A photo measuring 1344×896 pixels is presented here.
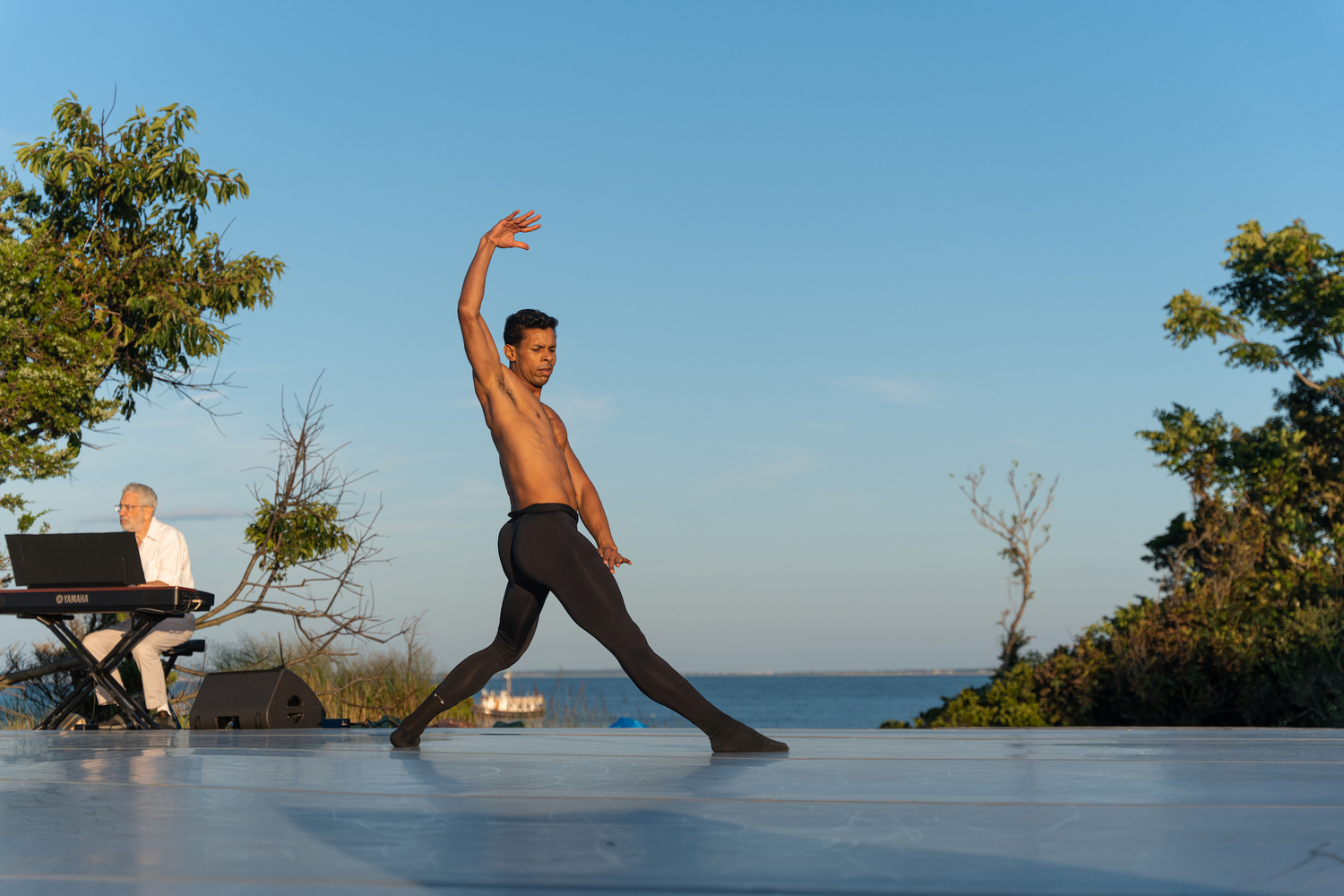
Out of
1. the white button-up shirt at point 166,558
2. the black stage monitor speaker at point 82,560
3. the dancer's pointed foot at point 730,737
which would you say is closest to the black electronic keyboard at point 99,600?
the black stage monitor speaker at point 82,560

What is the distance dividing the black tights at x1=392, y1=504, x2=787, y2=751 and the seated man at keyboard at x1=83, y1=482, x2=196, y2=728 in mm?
3884

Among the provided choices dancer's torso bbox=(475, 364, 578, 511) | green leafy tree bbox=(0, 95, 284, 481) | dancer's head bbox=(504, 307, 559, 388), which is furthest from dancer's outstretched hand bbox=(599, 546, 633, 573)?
green leafy tree bbox=(0, 95, 284, 481)

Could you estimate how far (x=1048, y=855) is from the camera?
1.71m

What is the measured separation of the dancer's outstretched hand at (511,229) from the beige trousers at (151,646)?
14.7ft

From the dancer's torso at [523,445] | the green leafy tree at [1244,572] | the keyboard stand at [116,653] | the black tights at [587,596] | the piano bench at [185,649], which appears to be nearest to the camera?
the black tights at [587,596]

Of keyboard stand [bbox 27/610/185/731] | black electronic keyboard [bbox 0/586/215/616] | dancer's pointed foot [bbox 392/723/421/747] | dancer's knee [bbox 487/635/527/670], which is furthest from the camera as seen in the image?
keyboard stand [bbox 27/610/185/731]

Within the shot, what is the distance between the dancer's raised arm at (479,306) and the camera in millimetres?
4043

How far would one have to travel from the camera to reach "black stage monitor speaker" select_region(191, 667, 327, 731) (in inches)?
283

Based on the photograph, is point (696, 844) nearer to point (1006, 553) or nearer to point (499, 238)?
point (499, 238)

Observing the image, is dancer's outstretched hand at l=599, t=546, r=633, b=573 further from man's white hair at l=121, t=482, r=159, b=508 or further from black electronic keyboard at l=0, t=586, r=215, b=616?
man's white hair at l=121, t=482, r=159, b=508

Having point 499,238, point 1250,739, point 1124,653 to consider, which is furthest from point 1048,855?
point 1124,653

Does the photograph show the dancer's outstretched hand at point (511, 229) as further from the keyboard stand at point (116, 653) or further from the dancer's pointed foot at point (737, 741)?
the keyboard stand at point (116, 653)

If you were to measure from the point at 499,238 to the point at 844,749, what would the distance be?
232 centimetres

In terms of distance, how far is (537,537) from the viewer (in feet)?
12.8
